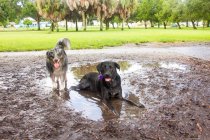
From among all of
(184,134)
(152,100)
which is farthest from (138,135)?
(152,100)

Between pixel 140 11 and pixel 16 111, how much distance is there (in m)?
87.3

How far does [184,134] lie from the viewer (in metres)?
5.22

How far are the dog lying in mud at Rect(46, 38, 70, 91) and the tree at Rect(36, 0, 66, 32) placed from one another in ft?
156

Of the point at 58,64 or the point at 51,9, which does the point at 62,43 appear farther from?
the point at 51,9

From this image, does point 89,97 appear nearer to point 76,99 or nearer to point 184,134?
point 76,99

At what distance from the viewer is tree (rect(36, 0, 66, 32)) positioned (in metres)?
55.3

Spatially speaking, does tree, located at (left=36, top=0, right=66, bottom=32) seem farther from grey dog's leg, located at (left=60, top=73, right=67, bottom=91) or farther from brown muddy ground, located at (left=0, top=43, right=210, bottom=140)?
grey dog's leg, located at (left=60, top=73, right=67, bottom=91)

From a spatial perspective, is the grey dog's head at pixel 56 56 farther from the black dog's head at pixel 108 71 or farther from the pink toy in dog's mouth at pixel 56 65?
the black dog's head at pixel 108 71

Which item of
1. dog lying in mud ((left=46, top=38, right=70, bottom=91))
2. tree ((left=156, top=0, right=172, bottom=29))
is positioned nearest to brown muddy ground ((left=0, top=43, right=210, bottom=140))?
dog lying in mud ((left=46, top=38, right=70, bottom=91))

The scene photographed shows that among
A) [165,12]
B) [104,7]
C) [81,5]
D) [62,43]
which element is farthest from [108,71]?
[165,12]

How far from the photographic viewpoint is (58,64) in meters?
8.57

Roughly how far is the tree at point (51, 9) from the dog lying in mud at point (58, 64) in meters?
47.7

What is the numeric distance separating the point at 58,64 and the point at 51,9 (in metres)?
49.2

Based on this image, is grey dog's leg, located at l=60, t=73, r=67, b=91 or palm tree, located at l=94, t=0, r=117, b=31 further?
palm tree, located at l=94, t=0, r=117, b=31
